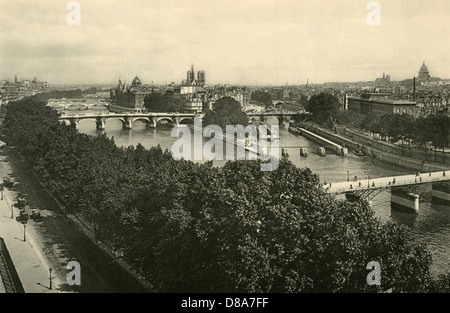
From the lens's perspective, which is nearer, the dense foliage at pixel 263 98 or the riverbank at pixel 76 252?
the riverbank at pixel 76 252

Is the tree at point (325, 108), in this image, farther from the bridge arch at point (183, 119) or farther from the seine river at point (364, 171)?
the bridge arch at point (183, 119)

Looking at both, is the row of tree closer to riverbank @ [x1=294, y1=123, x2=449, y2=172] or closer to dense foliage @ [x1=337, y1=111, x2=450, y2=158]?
dense foliage @ [x1=337, y1=111, x2=450, y2=158]

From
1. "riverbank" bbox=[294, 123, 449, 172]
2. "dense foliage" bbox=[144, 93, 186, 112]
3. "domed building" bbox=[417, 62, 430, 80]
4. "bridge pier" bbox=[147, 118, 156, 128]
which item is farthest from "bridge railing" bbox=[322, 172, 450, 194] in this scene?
"domed building" bbox=[417, 62, 430, 80]

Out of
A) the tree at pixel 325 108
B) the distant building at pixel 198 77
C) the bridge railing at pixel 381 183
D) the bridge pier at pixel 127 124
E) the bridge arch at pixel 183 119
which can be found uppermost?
the distant building at pixel 198 77

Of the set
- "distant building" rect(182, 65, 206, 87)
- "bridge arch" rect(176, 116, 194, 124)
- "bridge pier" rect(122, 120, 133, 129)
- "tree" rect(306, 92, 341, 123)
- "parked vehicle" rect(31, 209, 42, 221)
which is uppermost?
"distant building" rect(182, 65, 206, 87)

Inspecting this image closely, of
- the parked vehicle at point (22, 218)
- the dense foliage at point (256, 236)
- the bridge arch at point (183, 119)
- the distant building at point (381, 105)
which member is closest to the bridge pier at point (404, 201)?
the dense foliage at point (256, 236)
